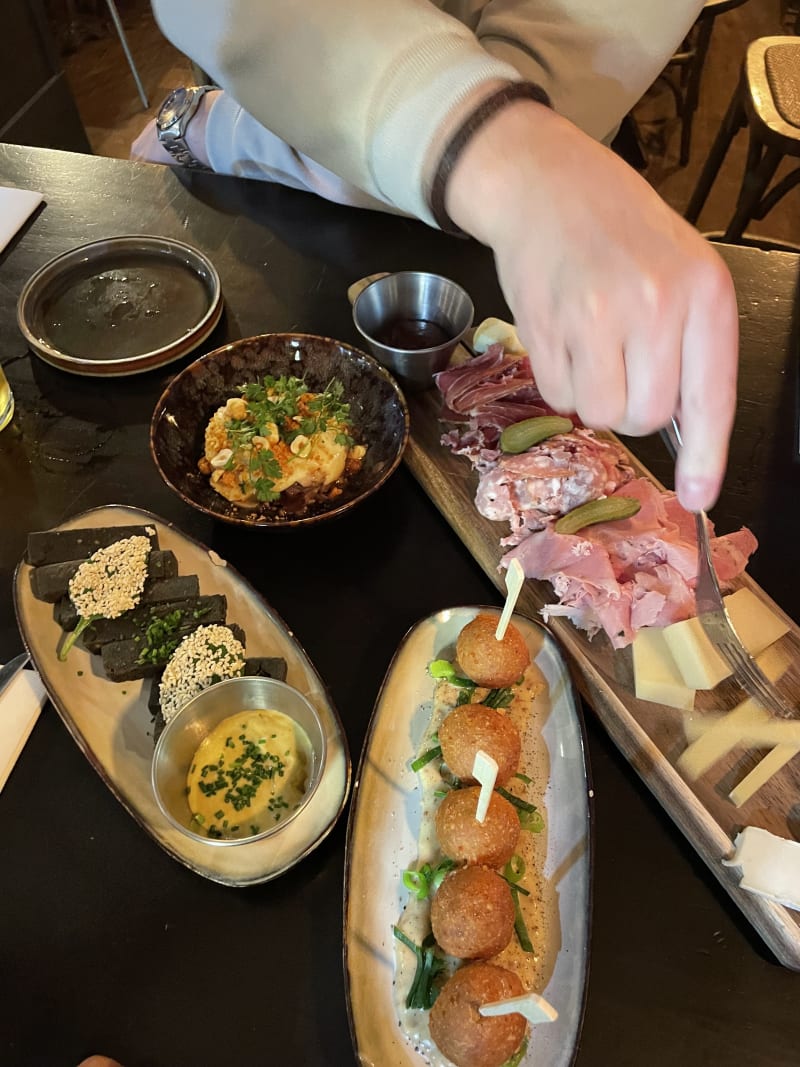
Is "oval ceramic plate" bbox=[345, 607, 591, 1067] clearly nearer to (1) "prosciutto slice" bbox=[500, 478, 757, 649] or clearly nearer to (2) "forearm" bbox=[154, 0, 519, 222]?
(1) "prosciutto slice" bbox=[500, 478, 757, 649]

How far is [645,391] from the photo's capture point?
35.5 inches

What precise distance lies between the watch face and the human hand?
5.03ft

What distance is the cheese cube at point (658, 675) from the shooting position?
1.25 m

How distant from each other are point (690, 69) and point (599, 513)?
357cm

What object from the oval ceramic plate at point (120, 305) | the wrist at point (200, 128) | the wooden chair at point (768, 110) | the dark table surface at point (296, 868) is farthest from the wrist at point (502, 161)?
the wooden chair at point (768, 110)

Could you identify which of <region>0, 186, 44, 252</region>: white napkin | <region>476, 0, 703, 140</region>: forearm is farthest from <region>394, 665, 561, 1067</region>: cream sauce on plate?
<region>0, 186, 44, 252</region>: white napkin

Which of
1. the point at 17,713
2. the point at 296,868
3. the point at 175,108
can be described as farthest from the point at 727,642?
the point at 175,108

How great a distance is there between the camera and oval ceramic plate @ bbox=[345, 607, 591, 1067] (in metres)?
0.98

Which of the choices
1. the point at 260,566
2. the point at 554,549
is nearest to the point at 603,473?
the point at 554,549

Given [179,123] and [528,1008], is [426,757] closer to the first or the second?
[528,1008]

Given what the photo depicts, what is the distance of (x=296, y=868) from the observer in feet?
3.72

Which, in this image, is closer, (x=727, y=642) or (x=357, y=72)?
(x=357, y=72)

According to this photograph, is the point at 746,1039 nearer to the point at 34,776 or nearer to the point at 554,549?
the point at 554,549

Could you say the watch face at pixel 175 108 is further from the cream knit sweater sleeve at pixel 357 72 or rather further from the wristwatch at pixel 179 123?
the cream knit sweater sleeve at pixel 357 72
